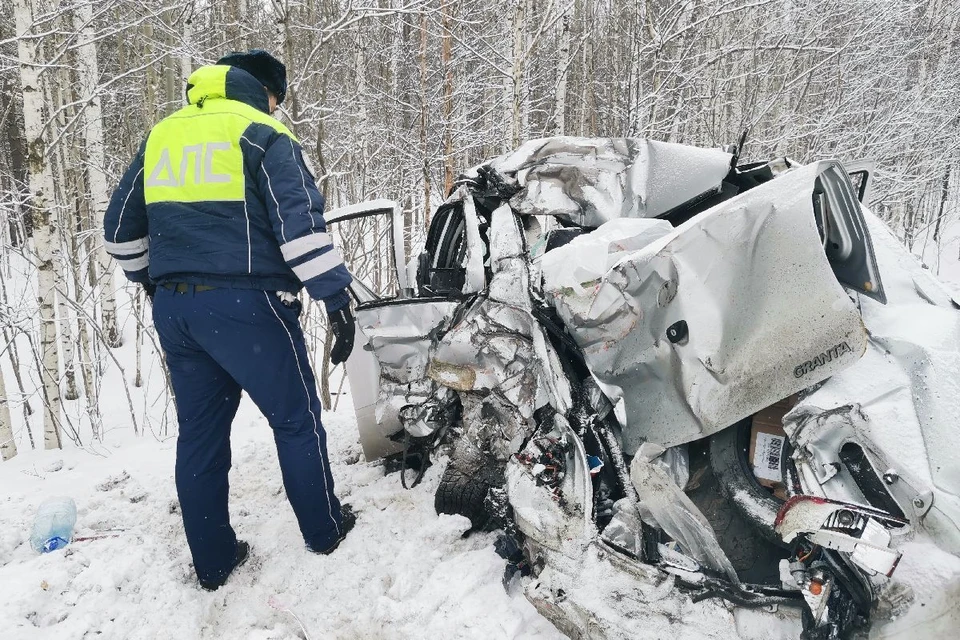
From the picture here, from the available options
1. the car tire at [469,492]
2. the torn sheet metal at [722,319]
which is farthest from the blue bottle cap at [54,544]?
the torn sheet metal at [722,319]

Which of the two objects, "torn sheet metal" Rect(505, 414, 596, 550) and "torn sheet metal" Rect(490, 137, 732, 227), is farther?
"torn sheet metal" Rect(490, 137, 732, 227)

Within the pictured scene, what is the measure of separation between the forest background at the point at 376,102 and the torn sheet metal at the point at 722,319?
8.65ft

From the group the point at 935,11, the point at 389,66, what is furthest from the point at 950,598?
the point at 935,11

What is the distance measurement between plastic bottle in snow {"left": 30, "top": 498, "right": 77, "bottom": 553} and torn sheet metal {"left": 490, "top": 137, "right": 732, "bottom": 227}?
278 cm

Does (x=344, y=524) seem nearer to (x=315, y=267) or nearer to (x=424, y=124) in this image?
(x=315, y=267)

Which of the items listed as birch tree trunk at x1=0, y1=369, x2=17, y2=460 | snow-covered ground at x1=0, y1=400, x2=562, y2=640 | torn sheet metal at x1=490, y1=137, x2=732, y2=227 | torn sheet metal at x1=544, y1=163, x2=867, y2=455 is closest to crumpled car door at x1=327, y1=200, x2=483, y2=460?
snow-covered ground at x1=0, y1=400, x2=562, y2=640

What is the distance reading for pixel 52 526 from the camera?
9.00 feet

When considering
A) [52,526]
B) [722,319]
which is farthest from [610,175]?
[52,526]

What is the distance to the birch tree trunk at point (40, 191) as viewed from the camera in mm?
4230

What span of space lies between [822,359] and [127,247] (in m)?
2.82

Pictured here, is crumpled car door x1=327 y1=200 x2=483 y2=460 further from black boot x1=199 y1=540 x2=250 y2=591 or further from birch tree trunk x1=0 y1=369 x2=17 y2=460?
birch tree trunk x1=0 y1=369 x2=17 y2=460

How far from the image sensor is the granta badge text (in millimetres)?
1779

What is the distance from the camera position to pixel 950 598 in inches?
52.7

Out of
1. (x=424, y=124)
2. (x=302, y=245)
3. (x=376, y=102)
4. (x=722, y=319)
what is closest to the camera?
(x=722, y=319)
